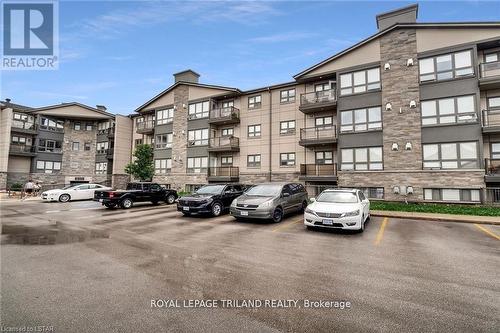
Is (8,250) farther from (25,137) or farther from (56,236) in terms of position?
(25,137)

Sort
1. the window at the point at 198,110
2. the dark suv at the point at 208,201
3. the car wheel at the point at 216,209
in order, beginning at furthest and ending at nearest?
1. the window at the point at 198,110
2. the car wheel at the point at 216,209
3. the dark suv at the point at 208,201

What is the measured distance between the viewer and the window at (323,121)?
70.9 feet

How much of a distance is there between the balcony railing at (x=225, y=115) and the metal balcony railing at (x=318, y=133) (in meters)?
7.58

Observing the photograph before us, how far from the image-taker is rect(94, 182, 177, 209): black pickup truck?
1595 centimetres

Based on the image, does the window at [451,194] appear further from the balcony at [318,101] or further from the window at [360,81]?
the balcony at [318,101]

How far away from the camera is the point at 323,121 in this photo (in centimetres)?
2195

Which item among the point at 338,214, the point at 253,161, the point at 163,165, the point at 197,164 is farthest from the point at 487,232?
the point at 163,165

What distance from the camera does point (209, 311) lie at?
3479 mm

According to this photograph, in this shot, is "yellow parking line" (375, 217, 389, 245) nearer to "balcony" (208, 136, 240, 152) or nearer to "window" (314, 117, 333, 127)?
"window" (314, 117, 333, 127)

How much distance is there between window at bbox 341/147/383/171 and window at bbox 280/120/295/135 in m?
5.38

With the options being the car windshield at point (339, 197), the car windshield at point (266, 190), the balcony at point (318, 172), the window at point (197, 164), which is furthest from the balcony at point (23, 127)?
the car windshield at point (339, 197)

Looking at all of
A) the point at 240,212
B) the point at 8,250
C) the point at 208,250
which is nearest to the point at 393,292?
the point at 208,250

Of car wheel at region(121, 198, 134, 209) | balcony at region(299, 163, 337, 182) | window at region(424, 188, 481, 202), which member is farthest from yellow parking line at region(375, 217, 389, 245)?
car wheel at region(121, 198, 134, 209)

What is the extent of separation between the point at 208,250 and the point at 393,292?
4304 mm
